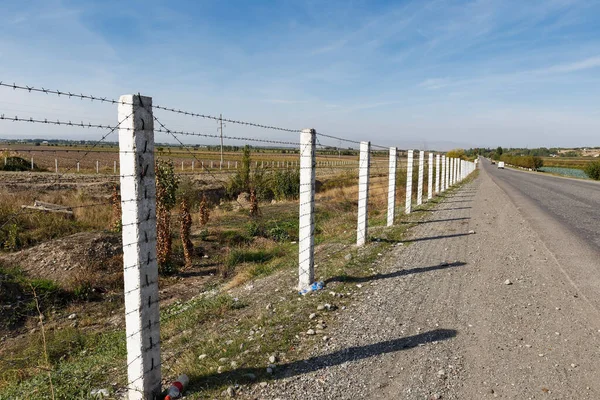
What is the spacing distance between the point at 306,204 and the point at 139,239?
2974 mm

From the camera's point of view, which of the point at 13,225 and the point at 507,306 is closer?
the point at 507,306

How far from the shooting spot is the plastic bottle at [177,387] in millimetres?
3088

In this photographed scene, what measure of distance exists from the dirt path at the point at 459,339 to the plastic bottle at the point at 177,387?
57 centimetres

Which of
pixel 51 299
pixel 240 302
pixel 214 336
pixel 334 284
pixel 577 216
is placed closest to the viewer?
pixel 214 336

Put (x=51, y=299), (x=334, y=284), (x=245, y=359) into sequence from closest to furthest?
(x=245, y=359)
(x=334, y=284)
(x=51, y=299)

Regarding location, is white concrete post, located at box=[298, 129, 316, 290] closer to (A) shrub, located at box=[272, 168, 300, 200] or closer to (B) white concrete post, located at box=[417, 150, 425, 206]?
(B) white concrete post, located at box=[417, 150, 425, 206]

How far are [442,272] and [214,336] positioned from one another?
3790mm

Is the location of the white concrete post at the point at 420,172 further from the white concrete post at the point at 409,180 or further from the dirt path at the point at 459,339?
the dirt path at the point at 459,339

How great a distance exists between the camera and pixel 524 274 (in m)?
6.14

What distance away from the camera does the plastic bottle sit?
3088 millimetres

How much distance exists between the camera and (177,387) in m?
3.14

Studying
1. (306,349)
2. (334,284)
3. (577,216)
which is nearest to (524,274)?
(334,284)

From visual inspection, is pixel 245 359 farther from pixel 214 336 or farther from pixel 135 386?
pixel 135 386

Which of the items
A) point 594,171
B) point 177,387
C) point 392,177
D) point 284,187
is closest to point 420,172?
point 392,177
